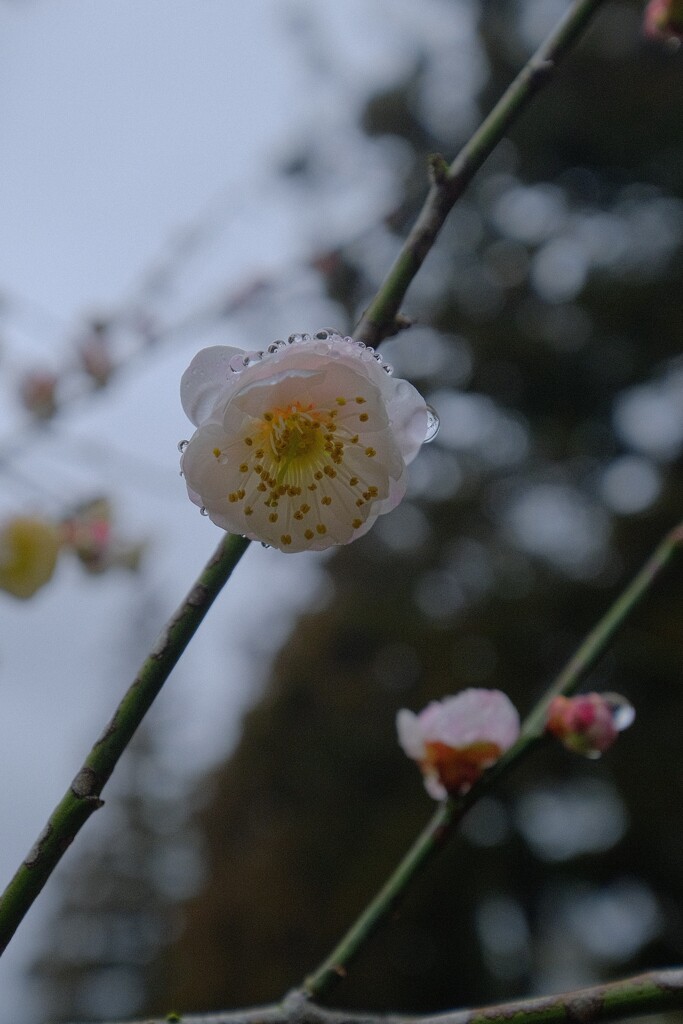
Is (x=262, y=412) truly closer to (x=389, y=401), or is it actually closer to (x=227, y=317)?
(x=389, y=401)

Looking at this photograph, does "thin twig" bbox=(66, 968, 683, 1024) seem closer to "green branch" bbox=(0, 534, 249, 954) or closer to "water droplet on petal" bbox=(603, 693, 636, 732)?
"green branch" bbox=(0, 534, 249, 954)

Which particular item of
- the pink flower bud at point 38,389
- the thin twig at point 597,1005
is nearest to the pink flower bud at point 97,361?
the pink flower bud at point 38,389

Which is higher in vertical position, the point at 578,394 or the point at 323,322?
the point at 323,322

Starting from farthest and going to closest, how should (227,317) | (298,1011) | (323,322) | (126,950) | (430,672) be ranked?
1. (126,950)
2. (323,322)
3. (430,672)
4. (227,317)
5. (298,1011)

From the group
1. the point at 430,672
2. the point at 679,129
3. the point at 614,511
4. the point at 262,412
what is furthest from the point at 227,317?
the point at 679,129

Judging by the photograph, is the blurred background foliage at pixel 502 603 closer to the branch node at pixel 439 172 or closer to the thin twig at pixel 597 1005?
the branch node at pixel 439 172

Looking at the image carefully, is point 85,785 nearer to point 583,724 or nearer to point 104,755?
point 104,755
